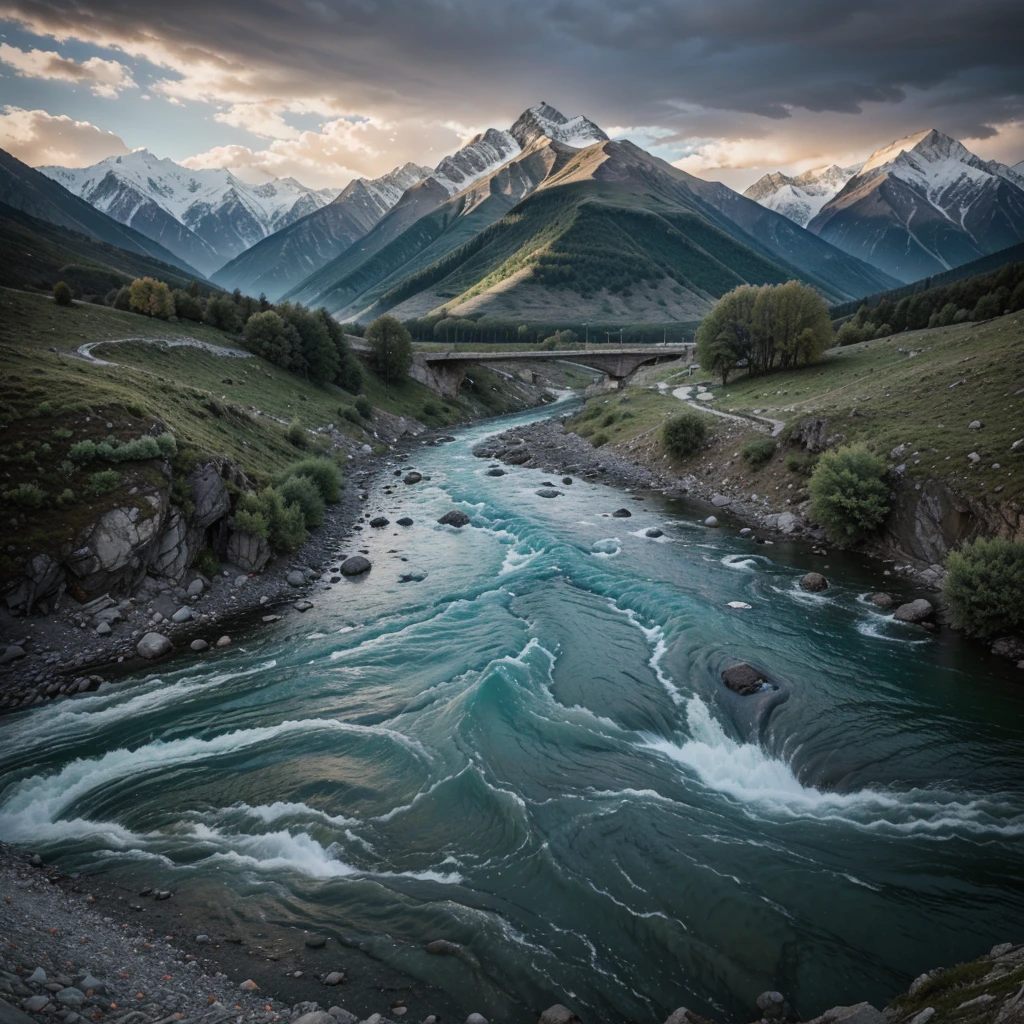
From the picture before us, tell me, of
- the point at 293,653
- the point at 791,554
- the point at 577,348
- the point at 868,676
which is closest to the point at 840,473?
the point at 791,554

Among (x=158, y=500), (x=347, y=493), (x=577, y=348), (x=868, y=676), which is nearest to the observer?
(x=868, y=676)

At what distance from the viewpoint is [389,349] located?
11044 cm

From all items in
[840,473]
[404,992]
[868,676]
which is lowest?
[404,992]

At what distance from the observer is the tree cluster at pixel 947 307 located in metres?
88.3

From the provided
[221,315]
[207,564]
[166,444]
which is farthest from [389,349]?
[207,564]

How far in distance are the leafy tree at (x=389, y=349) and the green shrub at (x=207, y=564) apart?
77263mm

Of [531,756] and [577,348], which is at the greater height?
[577,348]

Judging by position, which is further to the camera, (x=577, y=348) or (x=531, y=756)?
(x=577, y=348)

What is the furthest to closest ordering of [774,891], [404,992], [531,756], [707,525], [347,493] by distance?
1. [347,493]
2. [707,525]
3. [531,756]
4. [774,891]
5. [404,992]

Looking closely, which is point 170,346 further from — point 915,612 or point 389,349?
point 915,612

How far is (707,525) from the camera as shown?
163 ft

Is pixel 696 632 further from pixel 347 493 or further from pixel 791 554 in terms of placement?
pixel 347 493

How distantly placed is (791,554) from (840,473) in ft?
21.6

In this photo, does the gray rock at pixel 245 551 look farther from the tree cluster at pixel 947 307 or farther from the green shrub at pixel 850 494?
the tree cluster at pixel 947 307
